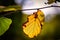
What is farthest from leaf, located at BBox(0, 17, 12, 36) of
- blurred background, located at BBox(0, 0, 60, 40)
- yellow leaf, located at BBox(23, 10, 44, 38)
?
blurred background, located at BBox(0, 0, 60, 40)

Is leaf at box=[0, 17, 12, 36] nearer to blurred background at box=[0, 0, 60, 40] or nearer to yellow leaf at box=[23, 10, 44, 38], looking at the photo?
yellow leaf at box=[23, 10, 44, 38]

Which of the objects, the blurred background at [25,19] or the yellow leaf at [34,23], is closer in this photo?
the yellow leaf at [34,23]

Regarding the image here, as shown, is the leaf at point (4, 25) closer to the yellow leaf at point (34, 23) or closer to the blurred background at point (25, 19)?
the yellow leaf at point (34, 23)

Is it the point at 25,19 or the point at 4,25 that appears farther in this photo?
the point at 25,19

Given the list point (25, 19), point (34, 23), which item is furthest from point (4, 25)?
point (25, 19)

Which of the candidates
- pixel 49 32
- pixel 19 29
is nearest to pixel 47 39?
pixel 49 32

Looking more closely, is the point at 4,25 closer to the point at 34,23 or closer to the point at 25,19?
the point at 34,23

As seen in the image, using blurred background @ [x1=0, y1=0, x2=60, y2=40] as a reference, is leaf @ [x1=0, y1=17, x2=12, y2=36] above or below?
above

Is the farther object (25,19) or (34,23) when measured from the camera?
A: (25,19)

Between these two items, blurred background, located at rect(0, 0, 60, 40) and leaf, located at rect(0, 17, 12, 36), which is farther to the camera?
blurred background, located at rect(0, 0, 60, 40)

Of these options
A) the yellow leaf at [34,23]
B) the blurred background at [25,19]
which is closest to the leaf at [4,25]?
the yellow leaf at [34,23]

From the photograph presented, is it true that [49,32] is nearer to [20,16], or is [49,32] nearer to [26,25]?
[20,16]
